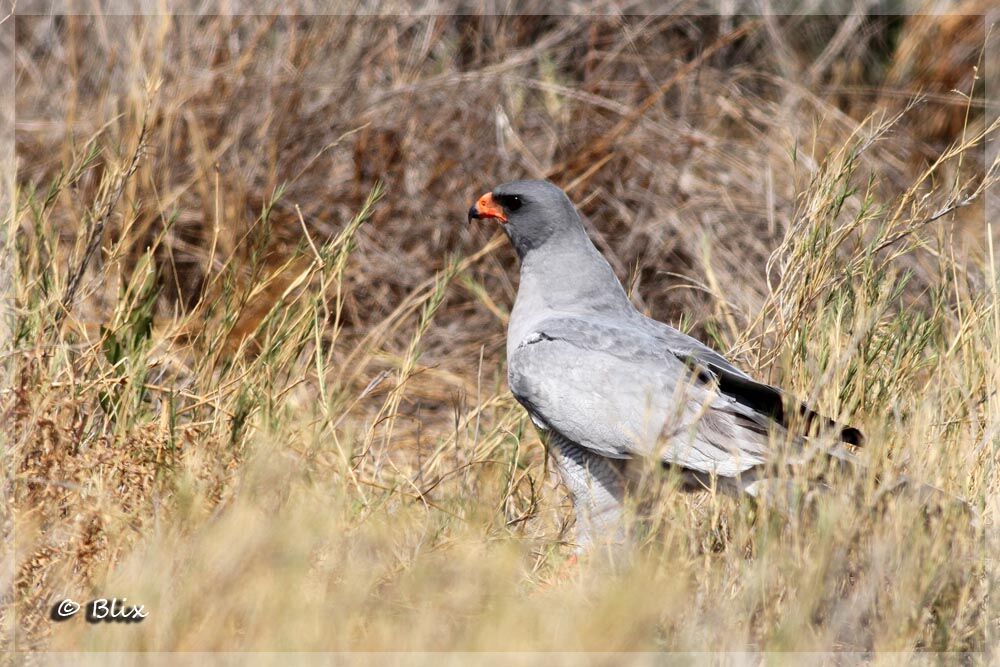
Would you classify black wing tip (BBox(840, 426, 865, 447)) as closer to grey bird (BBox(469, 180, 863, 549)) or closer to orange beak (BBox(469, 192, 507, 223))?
grey bird (BBox(469, 180, 863, 549))

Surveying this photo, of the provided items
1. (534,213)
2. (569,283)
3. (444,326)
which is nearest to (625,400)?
(569,283)

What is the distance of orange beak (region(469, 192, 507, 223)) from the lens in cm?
406

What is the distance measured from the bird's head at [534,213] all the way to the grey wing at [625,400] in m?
0.47

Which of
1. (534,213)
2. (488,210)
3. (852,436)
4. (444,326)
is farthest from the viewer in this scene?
(444,326)

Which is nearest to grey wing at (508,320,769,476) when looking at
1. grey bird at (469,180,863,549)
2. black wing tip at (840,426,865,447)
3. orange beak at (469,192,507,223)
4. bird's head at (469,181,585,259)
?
grey bird at (469,180,863,549)

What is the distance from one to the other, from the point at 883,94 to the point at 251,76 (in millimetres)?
3507

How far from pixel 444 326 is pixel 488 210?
5.91ft

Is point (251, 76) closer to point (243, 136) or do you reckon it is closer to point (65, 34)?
point (243, 136)

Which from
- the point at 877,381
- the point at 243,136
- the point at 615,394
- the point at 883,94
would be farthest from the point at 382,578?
the point at 883,94

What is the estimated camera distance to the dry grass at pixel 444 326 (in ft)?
8.68

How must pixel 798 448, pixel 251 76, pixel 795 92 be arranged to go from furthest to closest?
pixel 795 92 < pixel 251 76 < pixel 798 448

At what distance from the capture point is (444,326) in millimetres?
5824

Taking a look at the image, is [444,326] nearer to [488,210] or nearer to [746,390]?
[488,210]

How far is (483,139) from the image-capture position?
5.81 meters
